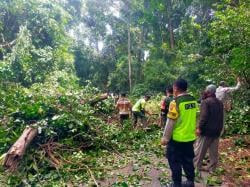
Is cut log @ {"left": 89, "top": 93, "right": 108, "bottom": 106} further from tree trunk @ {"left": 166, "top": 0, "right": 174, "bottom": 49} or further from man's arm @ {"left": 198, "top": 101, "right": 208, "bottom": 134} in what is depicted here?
tree trunk @ {"left": 166, "top": 0, "right": 174, "bottom": 49}

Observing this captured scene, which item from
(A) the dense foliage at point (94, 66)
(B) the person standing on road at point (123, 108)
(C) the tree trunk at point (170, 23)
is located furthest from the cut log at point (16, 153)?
(C) the tree trunk at point (170, 23)

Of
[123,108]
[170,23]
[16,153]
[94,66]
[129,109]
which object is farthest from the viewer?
[94,66]

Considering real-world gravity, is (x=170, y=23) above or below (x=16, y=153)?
above

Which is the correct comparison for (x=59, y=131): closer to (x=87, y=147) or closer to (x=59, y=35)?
(x=87, y=147)

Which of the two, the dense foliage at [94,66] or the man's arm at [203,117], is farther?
the dense foliage at [94,66]

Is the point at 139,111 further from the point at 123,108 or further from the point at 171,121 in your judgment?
the point at 171,121

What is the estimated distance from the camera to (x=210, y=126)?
660 cm

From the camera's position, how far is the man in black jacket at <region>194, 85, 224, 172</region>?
6.60 m

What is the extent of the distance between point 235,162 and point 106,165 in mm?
3142

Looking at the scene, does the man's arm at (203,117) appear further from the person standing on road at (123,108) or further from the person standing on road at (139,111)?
the person standing on road at (139,111)

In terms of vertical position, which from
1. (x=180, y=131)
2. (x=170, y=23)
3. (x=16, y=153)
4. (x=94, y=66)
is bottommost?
(x=16, y=153)

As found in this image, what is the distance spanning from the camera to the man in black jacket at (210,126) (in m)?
6.60

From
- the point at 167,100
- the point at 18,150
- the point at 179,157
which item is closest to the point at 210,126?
the point at 179,157

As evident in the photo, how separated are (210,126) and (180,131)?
1458mm
